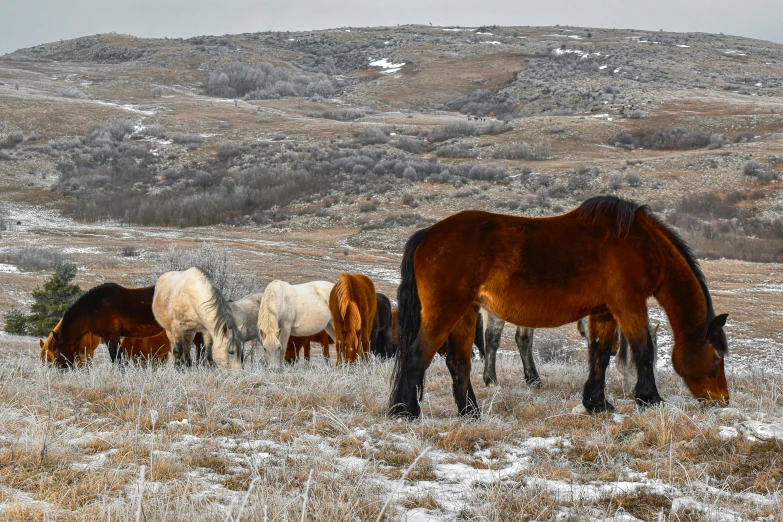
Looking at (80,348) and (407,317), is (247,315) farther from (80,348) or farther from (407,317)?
(407,317)

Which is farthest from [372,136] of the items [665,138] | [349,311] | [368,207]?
[349,311]

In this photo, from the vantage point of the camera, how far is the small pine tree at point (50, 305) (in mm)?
15508

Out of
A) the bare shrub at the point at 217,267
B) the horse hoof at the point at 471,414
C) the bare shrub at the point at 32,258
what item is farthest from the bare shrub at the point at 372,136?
the horse hoof at the point at 471,414

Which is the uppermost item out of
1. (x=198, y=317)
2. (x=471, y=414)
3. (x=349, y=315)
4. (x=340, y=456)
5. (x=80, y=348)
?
(x=340, y=456)

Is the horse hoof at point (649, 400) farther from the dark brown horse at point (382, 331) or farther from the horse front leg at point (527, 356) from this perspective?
the dark brown horse at point (382, 331)

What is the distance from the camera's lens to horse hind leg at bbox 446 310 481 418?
5836 millimetres

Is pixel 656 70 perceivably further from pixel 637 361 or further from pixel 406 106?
pixel 637 361

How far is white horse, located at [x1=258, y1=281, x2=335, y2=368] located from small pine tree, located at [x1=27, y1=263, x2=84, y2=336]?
6.92 m

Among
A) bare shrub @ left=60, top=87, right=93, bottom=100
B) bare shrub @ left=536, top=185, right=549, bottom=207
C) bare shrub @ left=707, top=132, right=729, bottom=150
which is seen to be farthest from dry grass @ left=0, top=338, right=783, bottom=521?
bare shrub @ left=60, top=87, right=93, bottom=100

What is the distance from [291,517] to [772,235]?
116ft

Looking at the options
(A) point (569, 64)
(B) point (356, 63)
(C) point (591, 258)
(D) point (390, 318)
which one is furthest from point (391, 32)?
(C) point (591, 258)

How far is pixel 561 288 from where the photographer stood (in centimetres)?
561

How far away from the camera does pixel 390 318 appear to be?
543 inches

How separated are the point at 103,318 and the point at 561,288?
742 cm
